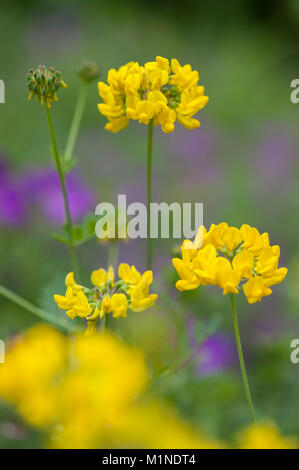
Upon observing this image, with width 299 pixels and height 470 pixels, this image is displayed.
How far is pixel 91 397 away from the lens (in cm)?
36

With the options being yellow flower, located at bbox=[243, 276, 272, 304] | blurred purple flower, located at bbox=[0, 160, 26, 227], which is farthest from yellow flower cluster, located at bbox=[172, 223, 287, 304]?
blurred purple flower, located at bbox=[0, 160, 26, 227]

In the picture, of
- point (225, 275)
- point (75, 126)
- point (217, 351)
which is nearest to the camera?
point (225, 275)

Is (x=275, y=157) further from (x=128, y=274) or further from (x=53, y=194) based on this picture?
(x=128, y=274)

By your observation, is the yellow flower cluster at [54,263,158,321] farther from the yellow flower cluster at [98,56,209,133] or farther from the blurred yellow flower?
the yellow flower cluster at [98,56,209,133]

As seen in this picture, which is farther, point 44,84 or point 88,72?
point 88,72

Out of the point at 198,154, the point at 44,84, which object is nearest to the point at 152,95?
the point at 44,84

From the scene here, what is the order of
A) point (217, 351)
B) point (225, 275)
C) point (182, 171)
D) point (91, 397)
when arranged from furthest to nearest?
point (182, 171)
point (217, 351)
point (225, 275)
point (91, 397)

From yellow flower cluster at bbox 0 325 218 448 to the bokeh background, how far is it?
0.28 meters

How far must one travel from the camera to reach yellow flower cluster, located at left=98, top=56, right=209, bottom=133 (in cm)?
57

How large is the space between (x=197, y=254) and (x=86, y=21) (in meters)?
2.81

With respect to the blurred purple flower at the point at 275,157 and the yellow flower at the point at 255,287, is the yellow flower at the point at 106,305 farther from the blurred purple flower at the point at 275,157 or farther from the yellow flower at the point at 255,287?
the blurred purple flower at the point at 275,157

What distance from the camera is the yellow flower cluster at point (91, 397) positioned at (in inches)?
13.9

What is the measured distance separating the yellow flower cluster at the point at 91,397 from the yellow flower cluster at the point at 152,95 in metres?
0.26

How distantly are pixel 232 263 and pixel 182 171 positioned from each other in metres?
1.64
